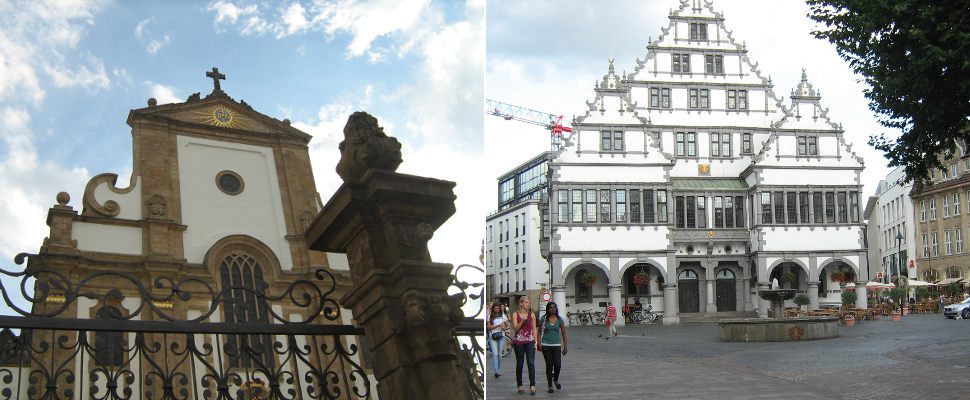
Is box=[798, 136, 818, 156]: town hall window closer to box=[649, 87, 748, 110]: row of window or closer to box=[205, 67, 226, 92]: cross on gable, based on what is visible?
box=[649, 87, 748, 110]: row of window

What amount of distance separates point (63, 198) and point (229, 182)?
5.53 meters

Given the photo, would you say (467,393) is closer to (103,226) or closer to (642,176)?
(103,226)

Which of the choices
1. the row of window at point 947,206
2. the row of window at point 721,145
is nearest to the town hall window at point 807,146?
the row of window at point 721,145

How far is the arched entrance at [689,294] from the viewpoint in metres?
42.4

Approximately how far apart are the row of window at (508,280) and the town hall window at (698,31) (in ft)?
48.5

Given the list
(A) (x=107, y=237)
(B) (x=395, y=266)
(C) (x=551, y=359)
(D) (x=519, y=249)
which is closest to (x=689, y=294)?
(D) (x=519, y=249)

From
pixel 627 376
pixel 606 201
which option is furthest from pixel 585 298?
pixel 627 376

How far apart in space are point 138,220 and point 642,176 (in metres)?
20.5

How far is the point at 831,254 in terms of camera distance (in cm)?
4250

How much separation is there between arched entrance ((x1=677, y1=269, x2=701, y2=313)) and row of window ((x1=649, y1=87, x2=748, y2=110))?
273 inches

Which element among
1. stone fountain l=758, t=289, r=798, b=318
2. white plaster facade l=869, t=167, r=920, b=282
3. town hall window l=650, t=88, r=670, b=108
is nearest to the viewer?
stone fountain l=758, t=289, r=798, b=318

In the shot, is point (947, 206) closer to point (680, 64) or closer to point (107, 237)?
point (680, 64)

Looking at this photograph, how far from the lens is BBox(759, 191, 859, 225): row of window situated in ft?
139

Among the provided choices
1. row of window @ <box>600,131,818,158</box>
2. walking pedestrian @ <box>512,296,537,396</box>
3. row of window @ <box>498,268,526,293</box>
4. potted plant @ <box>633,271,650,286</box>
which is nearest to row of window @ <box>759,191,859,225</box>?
row of window @ <box>600,131,818,158</box>
